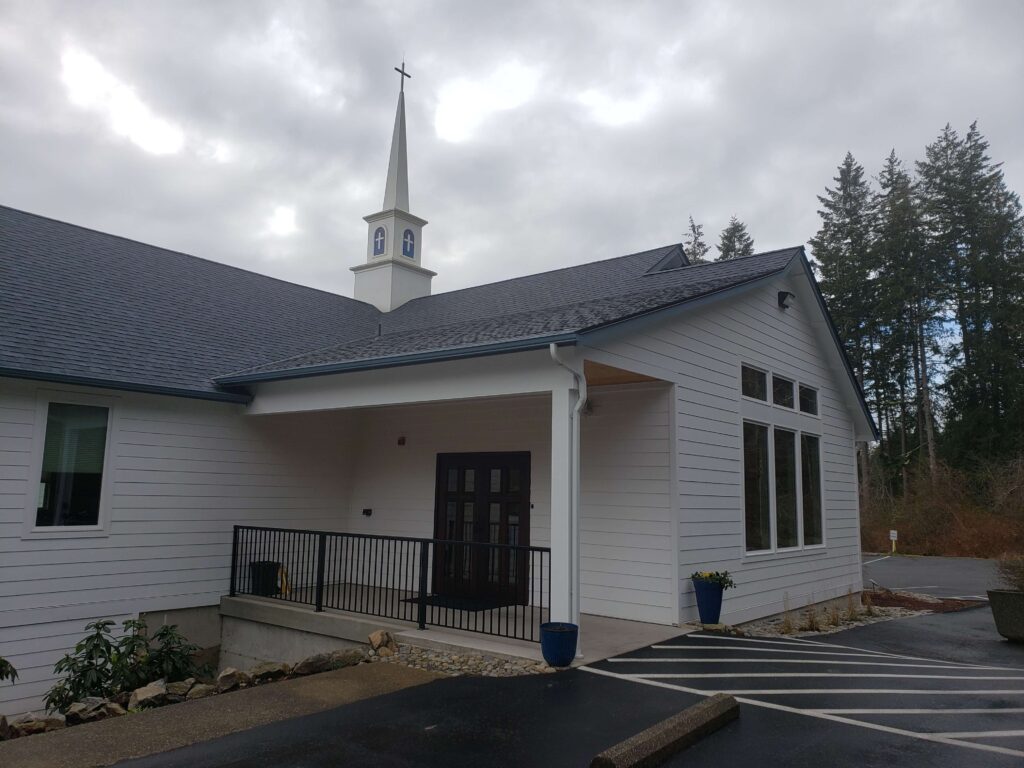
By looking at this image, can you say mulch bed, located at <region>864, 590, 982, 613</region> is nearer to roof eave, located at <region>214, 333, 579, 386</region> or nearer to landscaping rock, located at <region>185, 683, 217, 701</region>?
roof eave, located at <region>214, 333, 579, 386</region>

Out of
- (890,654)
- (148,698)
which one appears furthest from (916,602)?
(148,698)

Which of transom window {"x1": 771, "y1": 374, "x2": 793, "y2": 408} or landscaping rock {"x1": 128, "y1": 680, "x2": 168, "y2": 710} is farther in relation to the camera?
transom window {"x1": 771, "y1": 374, "x2": 793, "y2": 408}

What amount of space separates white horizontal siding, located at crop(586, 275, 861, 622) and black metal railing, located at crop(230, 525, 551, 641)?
2101 millimetres

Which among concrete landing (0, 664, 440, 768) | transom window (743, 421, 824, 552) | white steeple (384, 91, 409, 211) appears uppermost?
white steeple (384, 91, 409, 211)

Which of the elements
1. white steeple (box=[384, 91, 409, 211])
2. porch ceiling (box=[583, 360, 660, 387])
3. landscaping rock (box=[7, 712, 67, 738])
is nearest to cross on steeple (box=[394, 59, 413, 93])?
white steeple (box=[384, 91, 409, 211])

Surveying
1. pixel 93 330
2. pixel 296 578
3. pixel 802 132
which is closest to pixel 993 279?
pixel 802 132

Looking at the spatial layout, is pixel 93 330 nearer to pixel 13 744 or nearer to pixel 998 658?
pixel 13 744

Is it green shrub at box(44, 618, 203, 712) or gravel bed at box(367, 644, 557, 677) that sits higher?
gravel bed at box(367, 644, 557, 677)

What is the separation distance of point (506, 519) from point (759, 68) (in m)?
8.47

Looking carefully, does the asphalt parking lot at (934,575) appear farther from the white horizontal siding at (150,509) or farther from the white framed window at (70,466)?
the white framed window at (70,466)

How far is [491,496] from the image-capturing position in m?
10.0

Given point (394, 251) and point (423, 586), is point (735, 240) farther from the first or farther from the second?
point (423, 586)

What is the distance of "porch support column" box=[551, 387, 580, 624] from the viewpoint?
20.9 feet

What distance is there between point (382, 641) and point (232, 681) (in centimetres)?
147
